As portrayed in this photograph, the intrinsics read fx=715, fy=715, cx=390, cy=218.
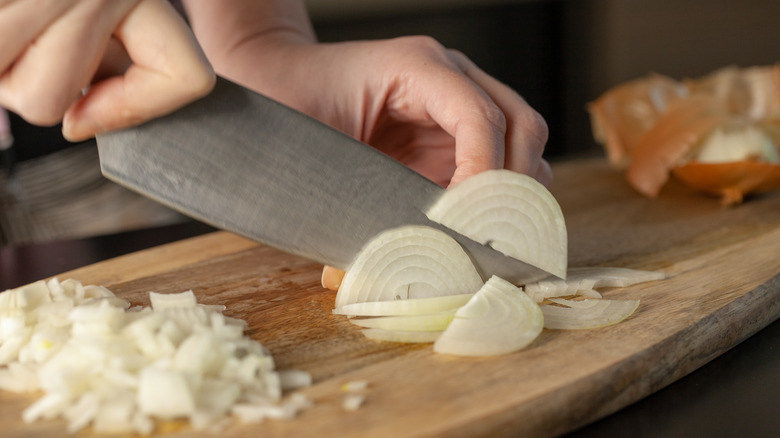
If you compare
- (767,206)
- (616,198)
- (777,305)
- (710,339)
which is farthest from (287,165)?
(767,206)

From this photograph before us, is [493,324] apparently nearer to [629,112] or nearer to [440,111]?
[440,111]

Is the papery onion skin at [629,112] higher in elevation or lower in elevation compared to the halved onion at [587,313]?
lower

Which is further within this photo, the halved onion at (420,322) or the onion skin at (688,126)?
the onion skin at (688,126)

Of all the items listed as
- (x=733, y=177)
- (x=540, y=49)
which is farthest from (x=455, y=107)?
(x=540, y=49)

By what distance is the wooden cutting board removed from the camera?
797mm

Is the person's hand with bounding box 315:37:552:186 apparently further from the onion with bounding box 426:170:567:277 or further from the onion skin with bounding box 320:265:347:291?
the onion skin with bounding box 320:265:347:291

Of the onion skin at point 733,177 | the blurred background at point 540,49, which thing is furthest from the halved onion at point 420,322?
the blurred background at point 540,49

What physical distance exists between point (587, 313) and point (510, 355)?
17cm

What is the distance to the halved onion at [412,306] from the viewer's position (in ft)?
3.31

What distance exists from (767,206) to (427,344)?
111 cm

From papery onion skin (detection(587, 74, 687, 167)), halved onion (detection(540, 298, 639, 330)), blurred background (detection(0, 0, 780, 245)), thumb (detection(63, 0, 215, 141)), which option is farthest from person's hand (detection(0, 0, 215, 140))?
blurred background (detection(0, 0, 780, 245))

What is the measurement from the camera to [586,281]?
1.14 metres

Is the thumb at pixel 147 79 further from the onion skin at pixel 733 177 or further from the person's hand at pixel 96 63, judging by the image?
the onion skin at pixel 733 177

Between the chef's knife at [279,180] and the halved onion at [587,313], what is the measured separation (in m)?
0.10
